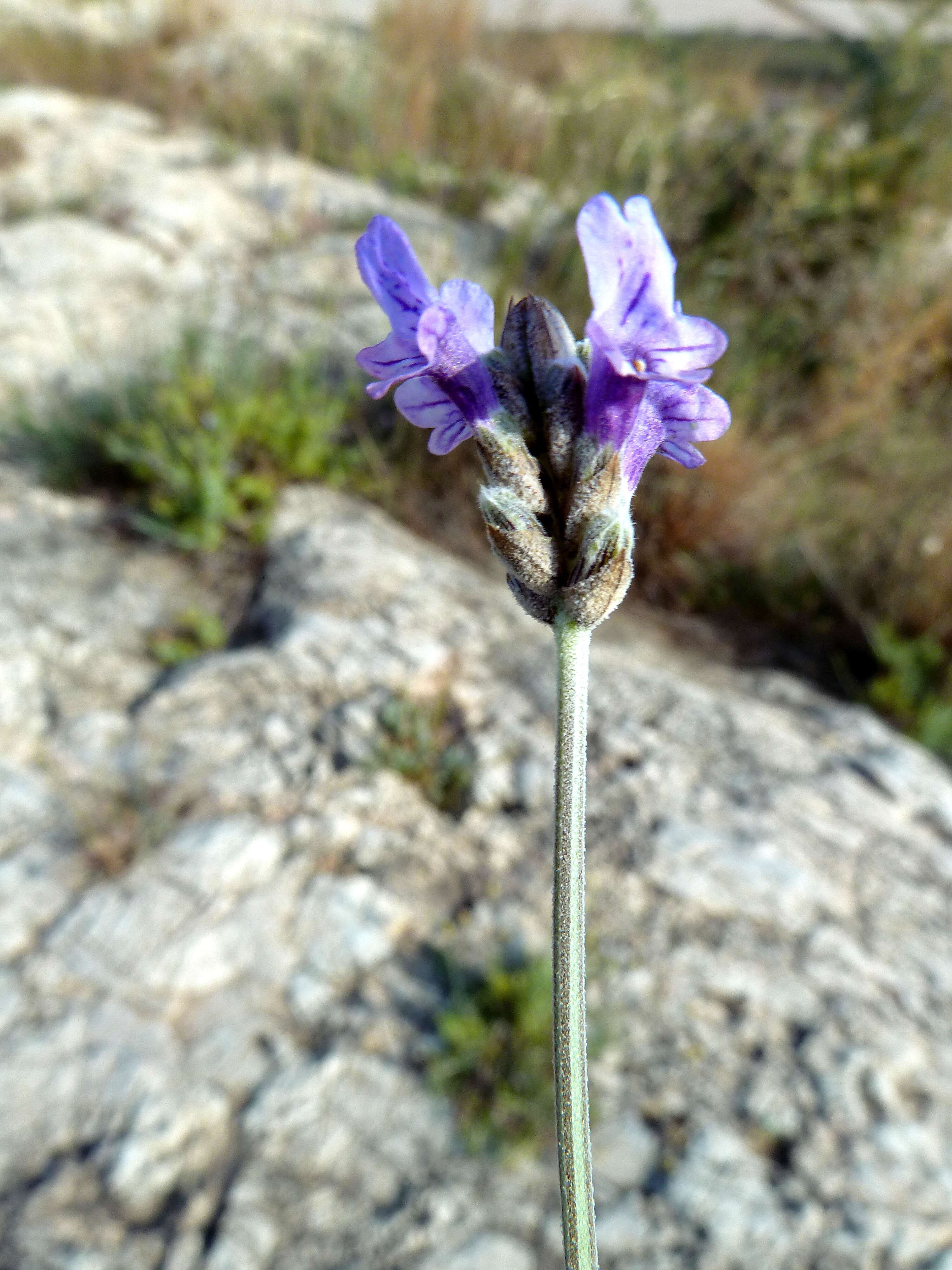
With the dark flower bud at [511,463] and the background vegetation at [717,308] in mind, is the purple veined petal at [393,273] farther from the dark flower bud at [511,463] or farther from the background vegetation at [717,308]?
the background vegetation at [717,308]

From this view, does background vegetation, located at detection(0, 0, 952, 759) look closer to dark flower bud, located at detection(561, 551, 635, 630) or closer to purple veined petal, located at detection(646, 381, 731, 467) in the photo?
purple veined petal, located at detection(646, 381, 731, 467)

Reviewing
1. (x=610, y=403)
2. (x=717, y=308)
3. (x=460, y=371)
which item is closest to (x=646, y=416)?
(x=610, y=403)

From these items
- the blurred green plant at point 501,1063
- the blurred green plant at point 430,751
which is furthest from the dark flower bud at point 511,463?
the blurred green plant at point 430,751

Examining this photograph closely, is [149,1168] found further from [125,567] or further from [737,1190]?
[125,567]

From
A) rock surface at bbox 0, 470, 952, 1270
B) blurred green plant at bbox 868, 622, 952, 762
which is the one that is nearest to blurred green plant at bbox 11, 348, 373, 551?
rock surface at bbox 0, 470, 952, 1270

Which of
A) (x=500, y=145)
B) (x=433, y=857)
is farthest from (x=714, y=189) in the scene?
(x=433, y=857)

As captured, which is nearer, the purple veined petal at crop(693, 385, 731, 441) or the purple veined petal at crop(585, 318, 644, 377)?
the purple veined petal at crop(585, 318, 644, 377)

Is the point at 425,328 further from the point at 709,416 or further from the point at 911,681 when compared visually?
the point at 911,681
